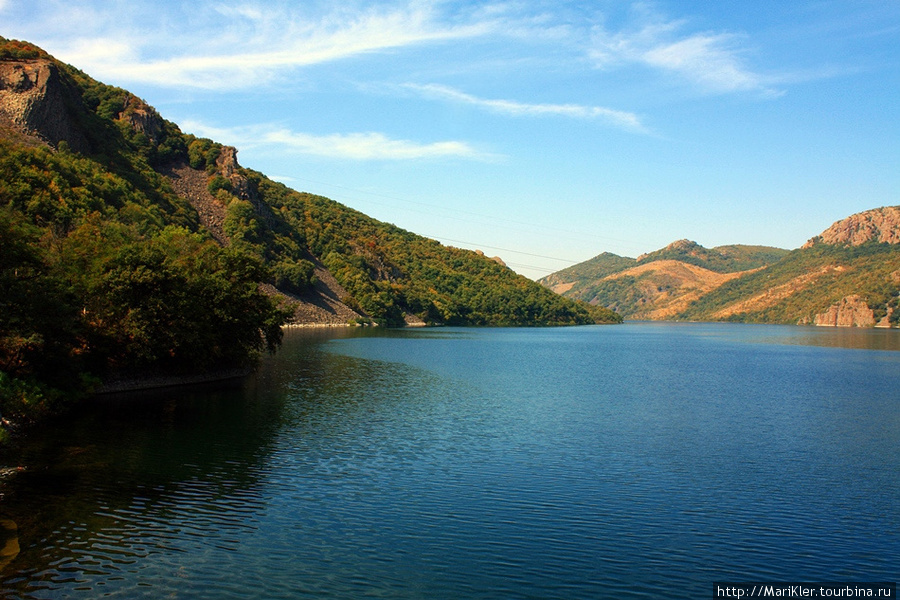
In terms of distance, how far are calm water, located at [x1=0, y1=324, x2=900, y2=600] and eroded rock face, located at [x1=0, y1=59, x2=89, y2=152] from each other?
376 feet

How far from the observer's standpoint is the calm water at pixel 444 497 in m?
17.5

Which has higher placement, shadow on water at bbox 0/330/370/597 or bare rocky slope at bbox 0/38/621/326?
bare rocky slope at bbox 0/38/621/326

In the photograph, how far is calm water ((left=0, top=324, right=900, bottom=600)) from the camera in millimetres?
17484

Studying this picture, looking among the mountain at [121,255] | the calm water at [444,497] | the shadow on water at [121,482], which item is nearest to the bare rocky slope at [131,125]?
the mountain at [121,255]

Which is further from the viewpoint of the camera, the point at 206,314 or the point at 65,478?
the point at 206,314

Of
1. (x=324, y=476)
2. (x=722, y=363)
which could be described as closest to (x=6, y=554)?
(x=324, y=476)

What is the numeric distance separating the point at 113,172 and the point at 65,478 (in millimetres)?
140735

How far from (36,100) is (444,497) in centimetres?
14771

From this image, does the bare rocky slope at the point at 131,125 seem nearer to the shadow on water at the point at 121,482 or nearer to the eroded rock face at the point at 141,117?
the eroded rock face at the point at 141,117

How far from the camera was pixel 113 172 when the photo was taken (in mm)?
146250

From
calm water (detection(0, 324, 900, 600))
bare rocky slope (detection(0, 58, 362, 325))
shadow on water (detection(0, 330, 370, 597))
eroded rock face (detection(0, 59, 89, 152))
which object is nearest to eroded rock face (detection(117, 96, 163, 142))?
bare rocky slope (detection(0, 58, 362, 325))

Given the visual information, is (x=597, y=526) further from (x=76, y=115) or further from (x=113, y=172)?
(x=76, y=115)

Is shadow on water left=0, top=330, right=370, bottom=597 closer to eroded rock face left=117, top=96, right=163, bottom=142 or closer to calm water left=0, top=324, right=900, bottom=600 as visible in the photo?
calm water left=0, top=324, right=900, bottom=600

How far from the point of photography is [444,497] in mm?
24703
